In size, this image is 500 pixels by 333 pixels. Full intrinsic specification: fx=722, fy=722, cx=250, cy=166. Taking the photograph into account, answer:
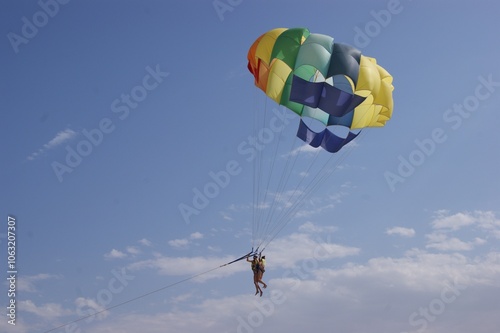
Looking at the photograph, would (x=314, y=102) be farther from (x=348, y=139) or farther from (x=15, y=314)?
(x=15, y=314)

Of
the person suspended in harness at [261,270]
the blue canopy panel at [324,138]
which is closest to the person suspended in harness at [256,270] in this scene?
the person suspended in harness at [261,270]

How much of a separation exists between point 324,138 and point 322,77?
300 centimetres

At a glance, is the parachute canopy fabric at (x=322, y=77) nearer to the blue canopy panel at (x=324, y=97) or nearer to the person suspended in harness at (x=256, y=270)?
the blue canopy panel at (x=324, y=97)

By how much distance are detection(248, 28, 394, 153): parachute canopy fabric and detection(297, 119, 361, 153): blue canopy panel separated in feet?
2.52

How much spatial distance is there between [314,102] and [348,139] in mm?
3613

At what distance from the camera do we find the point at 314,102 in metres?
29.3

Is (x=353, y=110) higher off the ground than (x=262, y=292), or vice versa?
(x=353, y=110)

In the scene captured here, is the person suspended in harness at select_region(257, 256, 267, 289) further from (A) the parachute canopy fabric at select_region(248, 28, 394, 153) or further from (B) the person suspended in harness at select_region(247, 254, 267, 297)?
(A) the parachute canopy fabric at select_region(248, 28, 394, 153)

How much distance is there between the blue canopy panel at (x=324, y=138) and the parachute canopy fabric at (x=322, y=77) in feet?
2.52

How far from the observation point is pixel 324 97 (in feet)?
96.0

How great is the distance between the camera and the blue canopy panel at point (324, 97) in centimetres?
2902

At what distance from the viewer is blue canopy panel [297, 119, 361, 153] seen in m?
32.1

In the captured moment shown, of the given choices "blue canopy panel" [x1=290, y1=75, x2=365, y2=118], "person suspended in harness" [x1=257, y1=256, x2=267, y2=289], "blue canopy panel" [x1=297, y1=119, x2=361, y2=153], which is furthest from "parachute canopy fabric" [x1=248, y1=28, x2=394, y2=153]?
"person suspended in harness" [x1=257, y1=256, x2=267, y2=289]

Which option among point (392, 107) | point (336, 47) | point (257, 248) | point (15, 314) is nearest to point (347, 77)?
point (336, 47)
